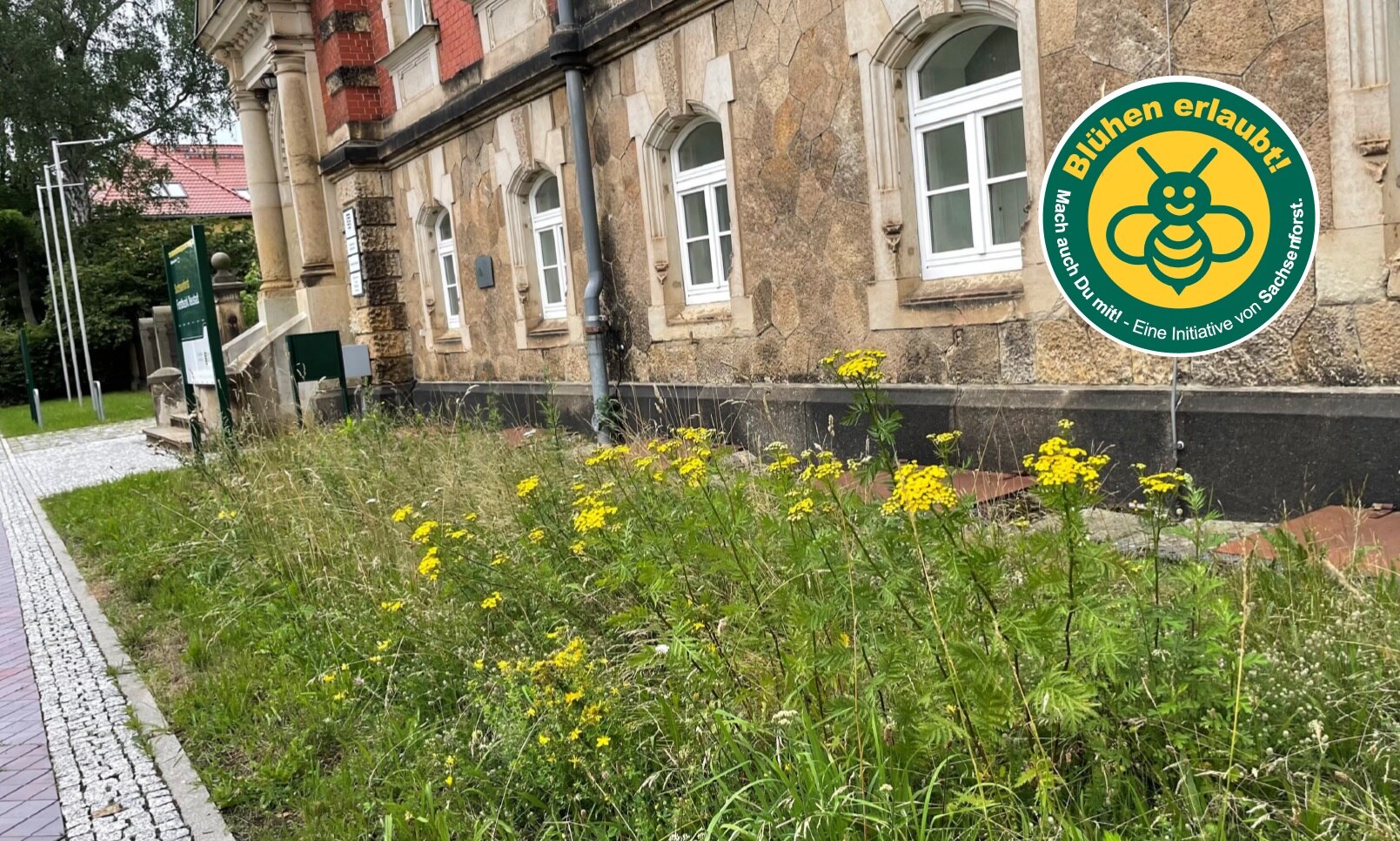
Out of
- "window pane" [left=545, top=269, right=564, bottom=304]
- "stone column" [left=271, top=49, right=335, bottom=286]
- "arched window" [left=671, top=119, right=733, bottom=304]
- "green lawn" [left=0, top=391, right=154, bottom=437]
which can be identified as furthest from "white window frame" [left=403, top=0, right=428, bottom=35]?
"green lawn" [left=0, top=391, right=154, bottom=437]

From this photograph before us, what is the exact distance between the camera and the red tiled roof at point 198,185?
40.3m

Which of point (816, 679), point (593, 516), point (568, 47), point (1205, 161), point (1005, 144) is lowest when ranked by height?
point (816, 679)

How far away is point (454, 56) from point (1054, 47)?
806cm

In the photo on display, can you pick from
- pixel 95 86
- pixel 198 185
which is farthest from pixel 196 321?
pixel 198 185

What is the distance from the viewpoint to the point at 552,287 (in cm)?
1152

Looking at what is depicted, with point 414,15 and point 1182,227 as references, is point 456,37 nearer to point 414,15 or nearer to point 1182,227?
point 414,15

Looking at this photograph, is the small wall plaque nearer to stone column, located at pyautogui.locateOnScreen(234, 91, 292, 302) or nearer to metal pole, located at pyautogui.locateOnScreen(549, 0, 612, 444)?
metal pole, located at pyautogui.locateOnScreen(549, 0, 612, 444)

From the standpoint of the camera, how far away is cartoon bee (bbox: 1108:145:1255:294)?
3773 mm

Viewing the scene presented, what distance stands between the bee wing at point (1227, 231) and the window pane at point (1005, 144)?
102 inches

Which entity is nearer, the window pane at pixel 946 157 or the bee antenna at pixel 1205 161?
the bee antenna at pixel 1205 161

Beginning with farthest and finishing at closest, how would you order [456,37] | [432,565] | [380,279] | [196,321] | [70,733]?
[380,279]
[456,37]
[196,321]
[70,733]
[432,565]

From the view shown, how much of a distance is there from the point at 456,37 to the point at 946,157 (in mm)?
7077

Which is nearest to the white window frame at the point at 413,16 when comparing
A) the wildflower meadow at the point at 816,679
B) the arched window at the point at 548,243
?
the arched window at the point at 548,243

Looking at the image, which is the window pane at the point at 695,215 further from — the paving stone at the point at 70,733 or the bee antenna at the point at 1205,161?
the bee antenna at the point at 1205,161
